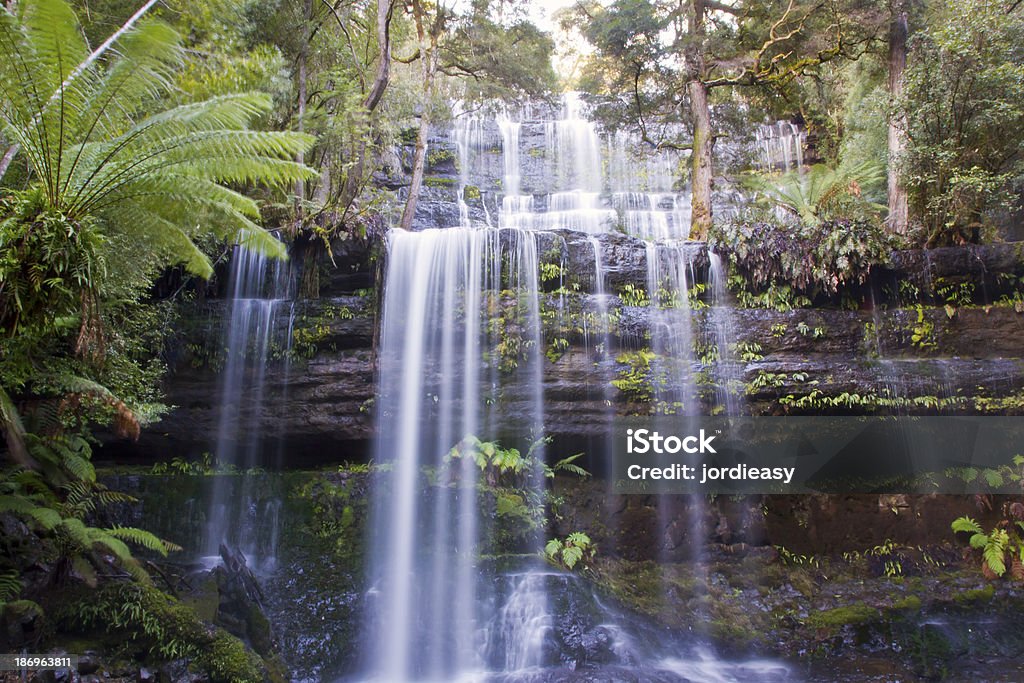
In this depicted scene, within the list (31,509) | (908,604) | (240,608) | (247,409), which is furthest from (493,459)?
(908,604)

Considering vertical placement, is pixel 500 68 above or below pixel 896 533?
above

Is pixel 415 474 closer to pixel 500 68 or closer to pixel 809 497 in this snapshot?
pixel 809 497

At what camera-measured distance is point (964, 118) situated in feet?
28.9

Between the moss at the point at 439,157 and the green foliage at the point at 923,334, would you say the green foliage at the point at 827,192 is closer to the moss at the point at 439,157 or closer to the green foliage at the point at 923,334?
the green foliage at the point at 923,334

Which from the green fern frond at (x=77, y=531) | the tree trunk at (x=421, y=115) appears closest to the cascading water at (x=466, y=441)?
the tree trunk at (x=421, y=115)

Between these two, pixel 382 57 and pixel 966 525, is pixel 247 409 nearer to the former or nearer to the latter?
pixel 382 57

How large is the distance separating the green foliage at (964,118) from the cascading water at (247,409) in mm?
9382

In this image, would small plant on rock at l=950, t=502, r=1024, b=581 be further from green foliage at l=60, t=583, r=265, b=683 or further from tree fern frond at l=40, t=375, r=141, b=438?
tree fern frond at l=40, t=375, r=141, b=438

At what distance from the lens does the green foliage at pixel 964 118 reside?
841 centimetres

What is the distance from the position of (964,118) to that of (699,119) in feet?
13.2

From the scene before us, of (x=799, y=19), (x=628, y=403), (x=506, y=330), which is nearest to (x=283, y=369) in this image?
(x=506, y=330)

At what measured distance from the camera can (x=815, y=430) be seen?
862cm

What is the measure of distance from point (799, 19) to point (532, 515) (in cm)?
953

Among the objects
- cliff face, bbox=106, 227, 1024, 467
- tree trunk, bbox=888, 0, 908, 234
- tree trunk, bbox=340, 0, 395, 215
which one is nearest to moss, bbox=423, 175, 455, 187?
tree trunk, bbox=340, 0, 395, 215
